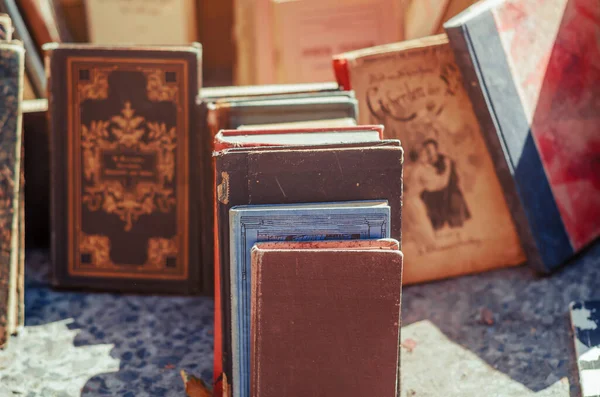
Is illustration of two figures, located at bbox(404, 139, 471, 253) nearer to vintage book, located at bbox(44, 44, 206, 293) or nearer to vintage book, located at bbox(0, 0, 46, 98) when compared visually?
vintage book, located at bbox(44, 44, 206, 293)

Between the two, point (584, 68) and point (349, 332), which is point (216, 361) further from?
point (584, 68)

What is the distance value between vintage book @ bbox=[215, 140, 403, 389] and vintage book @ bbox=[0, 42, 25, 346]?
0.72 meters

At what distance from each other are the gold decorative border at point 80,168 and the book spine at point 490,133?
0.86 meters

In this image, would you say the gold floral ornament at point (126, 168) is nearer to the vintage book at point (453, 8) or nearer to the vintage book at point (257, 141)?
the vintage book at point (257, 141)

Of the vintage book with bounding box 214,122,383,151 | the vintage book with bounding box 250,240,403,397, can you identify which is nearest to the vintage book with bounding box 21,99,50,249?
the vintage book with bounding box 214,122,383,151

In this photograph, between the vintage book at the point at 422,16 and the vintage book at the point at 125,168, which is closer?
the vintage book at the point at 125,168

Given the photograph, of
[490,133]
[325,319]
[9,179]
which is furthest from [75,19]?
[325,319]

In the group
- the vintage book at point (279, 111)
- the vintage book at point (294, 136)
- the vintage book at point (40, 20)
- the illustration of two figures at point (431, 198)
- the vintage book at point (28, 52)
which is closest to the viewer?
the vintage book at point (294, 136)

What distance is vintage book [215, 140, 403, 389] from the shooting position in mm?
1581

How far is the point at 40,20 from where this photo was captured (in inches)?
135

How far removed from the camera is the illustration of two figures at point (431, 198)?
2.34 metres

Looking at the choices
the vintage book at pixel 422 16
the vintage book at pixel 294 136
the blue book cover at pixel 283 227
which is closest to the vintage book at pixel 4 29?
the vintage book at pixel 294 136

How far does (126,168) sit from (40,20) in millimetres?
1521

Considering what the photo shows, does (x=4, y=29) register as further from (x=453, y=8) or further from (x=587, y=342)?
(x=587, y=342)
